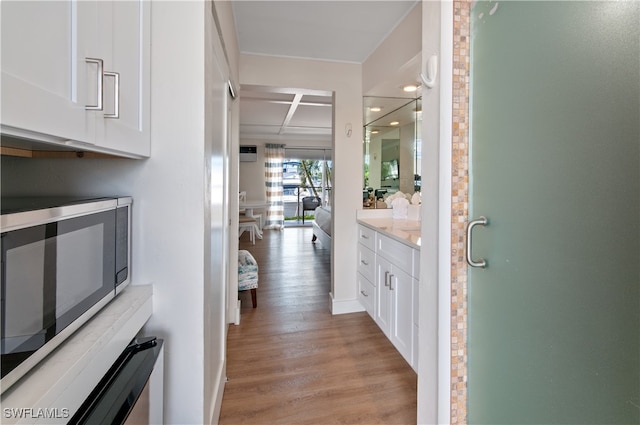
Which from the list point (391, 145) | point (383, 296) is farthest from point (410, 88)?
point (383, 296)

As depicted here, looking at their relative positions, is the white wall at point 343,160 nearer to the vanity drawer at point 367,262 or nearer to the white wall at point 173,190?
the vanity drawer at point 367,262

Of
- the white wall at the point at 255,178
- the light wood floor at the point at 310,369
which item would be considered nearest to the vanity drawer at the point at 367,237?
the light wood floor at the point at 310,369

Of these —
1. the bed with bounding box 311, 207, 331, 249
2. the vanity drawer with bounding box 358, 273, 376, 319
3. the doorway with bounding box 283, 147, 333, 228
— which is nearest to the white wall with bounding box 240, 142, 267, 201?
the doorway with bounding box 283, 147, 333, 228

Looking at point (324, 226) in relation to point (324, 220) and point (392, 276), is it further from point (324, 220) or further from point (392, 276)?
point (392, 276)

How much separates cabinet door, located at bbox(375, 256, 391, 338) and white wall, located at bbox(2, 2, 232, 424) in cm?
151

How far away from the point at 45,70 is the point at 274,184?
7.75m

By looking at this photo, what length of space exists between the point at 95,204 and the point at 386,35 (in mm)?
2469

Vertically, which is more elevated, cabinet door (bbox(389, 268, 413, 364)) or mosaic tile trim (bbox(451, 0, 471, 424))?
mosaic tile trim (bbox(451, 0, 471, 424))

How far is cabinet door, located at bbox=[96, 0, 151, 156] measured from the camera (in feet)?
2.40

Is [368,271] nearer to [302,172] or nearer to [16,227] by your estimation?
[16,227]

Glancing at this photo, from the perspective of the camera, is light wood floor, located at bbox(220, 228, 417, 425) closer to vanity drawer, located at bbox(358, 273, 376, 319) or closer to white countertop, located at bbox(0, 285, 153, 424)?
vanity drawer, located at bbox(358, 273, 376, 319)

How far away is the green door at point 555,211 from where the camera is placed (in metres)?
0.75

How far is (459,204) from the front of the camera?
4.02 feet

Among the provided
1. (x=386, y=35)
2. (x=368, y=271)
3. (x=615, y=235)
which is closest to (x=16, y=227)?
(x=615, y=235)
